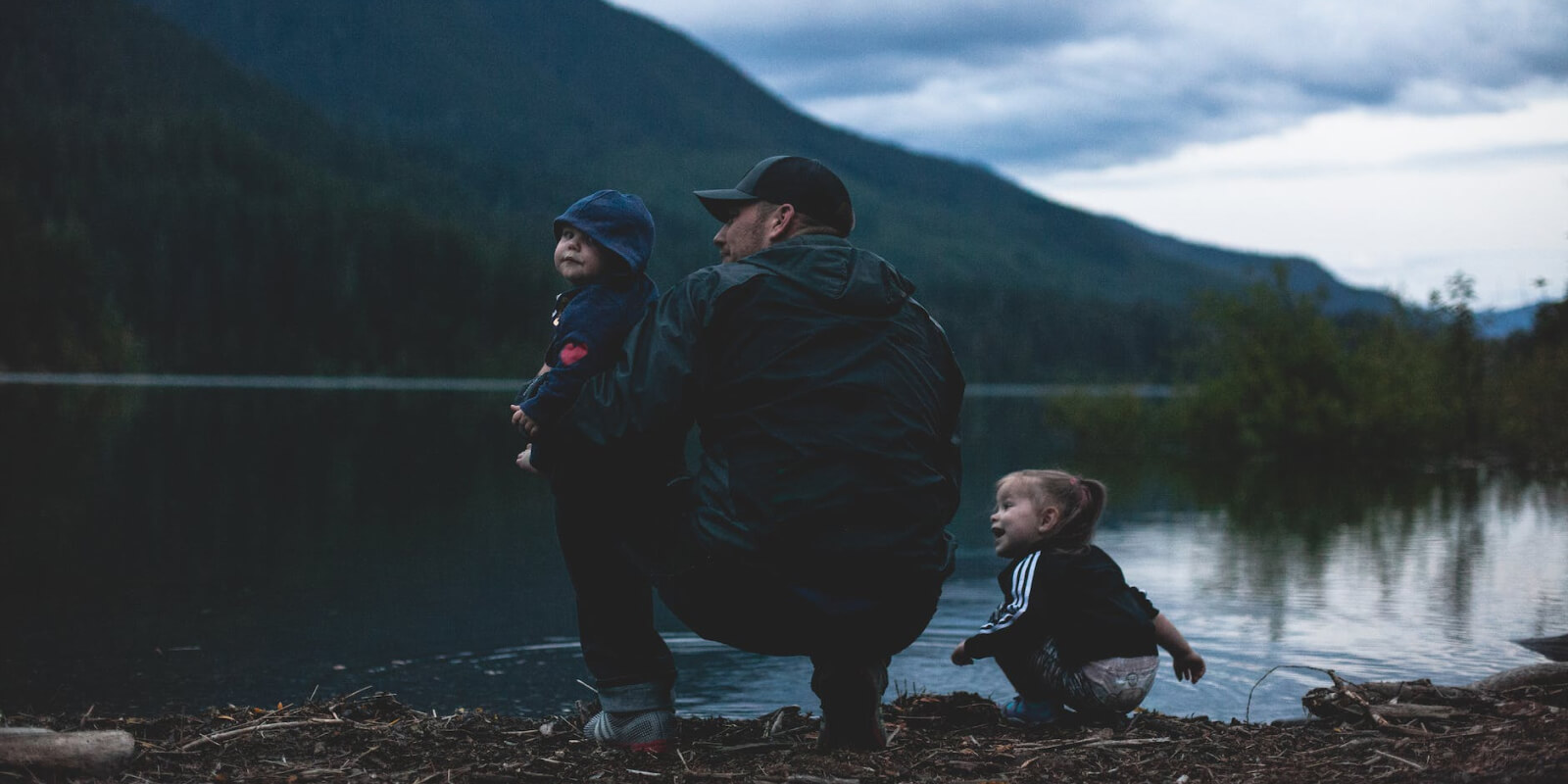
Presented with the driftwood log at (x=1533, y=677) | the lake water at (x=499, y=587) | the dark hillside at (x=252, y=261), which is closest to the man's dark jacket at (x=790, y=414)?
the lake water at (x=499, y=587)

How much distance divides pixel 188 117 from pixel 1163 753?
19809 centimetres

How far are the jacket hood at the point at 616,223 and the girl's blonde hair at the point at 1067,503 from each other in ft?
5.06

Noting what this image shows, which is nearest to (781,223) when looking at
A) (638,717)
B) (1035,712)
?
(638,717)

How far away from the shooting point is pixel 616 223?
428 centimetres

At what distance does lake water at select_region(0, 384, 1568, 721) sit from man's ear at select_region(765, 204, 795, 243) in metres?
2.39

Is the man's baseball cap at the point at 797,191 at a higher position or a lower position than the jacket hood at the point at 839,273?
higher

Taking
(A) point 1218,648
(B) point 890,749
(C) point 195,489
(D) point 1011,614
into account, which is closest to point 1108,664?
(D) point 1011,614

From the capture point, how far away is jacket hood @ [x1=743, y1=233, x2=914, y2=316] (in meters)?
3.84

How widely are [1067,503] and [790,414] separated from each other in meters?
1.49

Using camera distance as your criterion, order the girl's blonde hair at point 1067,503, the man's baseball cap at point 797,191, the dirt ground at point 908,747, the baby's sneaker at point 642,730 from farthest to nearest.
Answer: the girl's blonde hair at point 1067,503
the baby's sneaker at point 642,730
the man's baseball cap at point 797,191
the dirt ground at point 908,747

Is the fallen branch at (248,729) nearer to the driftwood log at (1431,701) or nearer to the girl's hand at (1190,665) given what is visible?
the girl's hand at (1190,665)

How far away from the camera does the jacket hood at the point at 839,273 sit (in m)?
3.84

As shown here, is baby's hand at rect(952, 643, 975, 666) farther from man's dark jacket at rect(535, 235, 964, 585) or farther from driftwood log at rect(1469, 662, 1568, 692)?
driftwood log at rect(1469, 662, 1568, 692)

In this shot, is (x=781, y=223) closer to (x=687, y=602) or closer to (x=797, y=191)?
(x=797, y=191)
